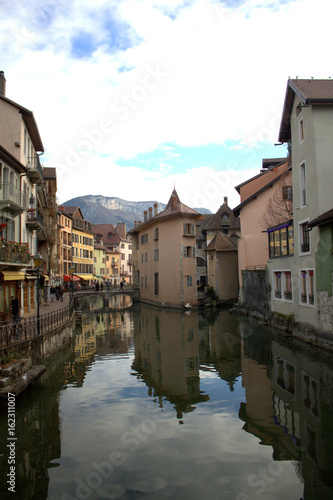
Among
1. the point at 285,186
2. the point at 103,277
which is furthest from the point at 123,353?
the point at 103,277

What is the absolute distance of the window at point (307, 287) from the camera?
20778 mm

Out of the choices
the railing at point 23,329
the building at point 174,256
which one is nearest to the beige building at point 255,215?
the building at point 174,256

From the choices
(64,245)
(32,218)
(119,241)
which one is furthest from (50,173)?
(119,241)

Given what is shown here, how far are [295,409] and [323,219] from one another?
947 centimetres

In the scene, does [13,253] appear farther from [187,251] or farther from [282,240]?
[187,251]

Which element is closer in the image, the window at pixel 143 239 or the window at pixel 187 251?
the window at pixel 187 251

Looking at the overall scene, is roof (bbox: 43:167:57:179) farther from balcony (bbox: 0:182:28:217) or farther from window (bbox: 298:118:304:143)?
window (bbox: 298:118:304:143)

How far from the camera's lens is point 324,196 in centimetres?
1961

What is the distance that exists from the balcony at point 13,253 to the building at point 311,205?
47.7 ft

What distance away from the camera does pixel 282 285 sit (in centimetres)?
2639

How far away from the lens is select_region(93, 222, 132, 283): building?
326 ft

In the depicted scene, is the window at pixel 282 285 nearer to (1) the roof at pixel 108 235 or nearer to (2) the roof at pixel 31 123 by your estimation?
(2) the roof at pixel 31 123

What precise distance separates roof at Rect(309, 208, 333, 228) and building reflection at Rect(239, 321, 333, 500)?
5862mm

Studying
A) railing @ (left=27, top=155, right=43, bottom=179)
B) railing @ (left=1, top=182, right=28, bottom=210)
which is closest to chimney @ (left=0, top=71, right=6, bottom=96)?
railing @ (left=27, top=155, right=43, bottom=179)
